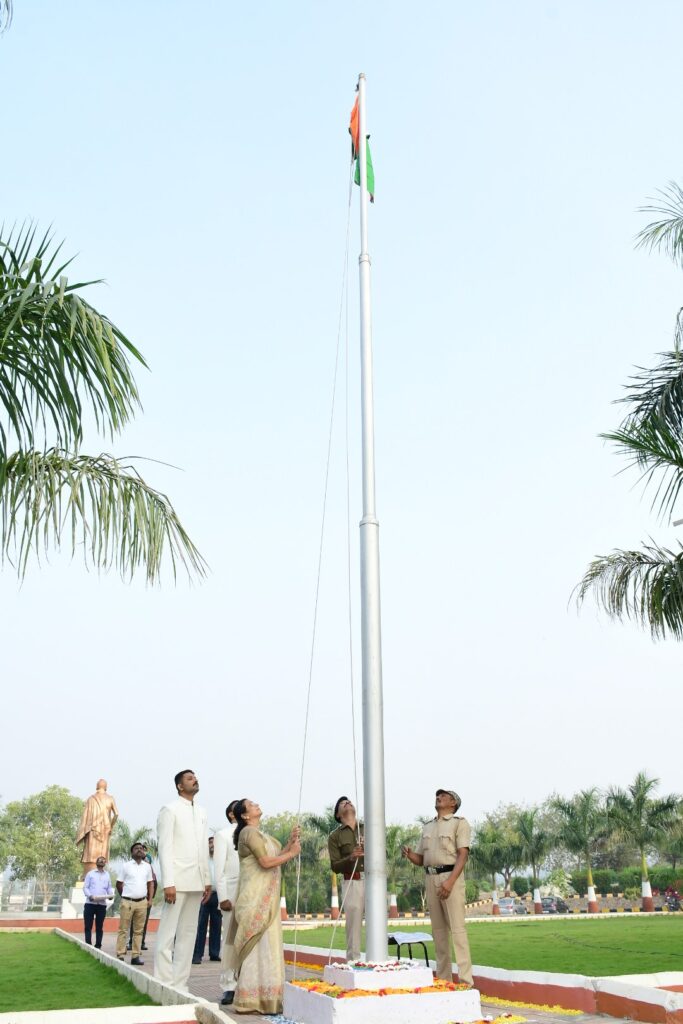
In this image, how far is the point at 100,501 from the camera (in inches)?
272

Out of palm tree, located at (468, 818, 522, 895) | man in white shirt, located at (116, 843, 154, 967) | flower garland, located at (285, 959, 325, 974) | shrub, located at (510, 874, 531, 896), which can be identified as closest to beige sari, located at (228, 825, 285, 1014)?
flower garland, located at (285, 959, 325, 974)

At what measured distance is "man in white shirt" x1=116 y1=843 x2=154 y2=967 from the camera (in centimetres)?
1205

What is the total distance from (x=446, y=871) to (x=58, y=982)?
404 cm

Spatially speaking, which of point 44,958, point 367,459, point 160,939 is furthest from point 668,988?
point 44,958

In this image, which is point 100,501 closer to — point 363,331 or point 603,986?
point 363,331

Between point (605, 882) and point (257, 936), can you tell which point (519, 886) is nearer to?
point (605, 882)

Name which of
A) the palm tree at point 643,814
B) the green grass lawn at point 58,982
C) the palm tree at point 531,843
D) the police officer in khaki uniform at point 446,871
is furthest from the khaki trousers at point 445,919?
the palm tree at point 531,843

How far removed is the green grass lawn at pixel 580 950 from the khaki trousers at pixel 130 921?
3.55 metres

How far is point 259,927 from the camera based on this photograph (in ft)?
23.8

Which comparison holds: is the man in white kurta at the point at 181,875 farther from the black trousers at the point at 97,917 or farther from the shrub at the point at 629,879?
the shrub at the point at 629,879

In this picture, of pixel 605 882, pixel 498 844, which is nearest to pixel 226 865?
pixel 498 844

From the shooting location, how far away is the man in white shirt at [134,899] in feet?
39.5

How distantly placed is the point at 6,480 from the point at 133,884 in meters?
7.19

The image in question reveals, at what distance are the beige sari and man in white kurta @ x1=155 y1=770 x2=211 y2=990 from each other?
67cm
